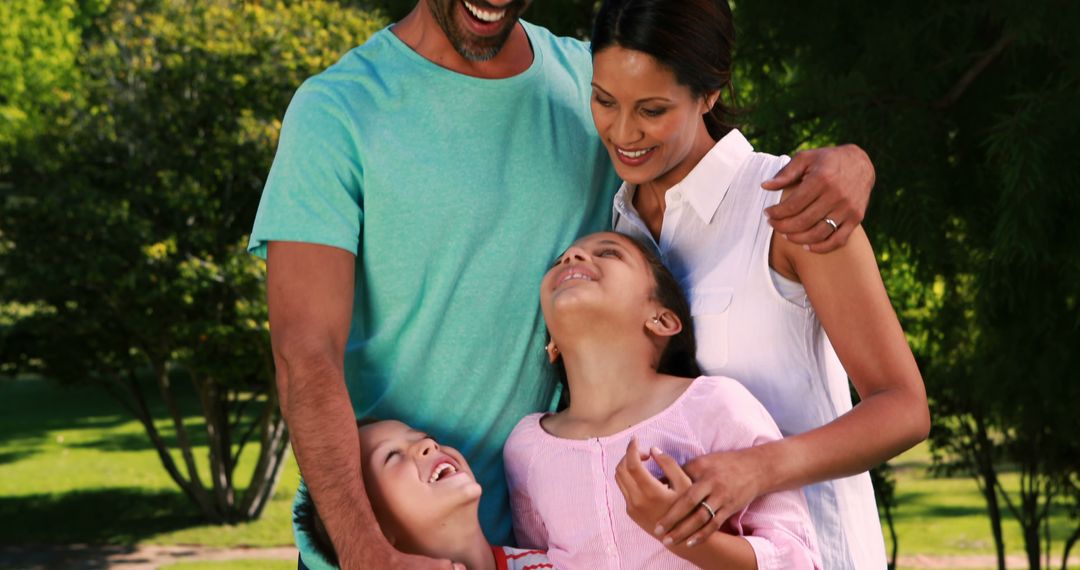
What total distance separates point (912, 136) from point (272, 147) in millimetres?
7847

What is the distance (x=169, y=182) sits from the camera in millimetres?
11812

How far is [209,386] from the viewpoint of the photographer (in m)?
13.3

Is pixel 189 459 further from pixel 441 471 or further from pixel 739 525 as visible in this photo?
pixel 739 525

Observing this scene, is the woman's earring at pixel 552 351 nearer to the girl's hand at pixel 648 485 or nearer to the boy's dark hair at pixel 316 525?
the boy's dark hair at pixel 316 525

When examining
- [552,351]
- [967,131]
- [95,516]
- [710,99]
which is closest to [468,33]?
[710,99]

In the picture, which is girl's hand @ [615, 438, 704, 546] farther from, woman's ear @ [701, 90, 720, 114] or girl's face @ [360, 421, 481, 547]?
woman's ear @ [701, 90, 720, 114]

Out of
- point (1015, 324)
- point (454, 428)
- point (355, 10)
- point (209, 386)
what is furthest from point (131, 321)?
point (454, 428)

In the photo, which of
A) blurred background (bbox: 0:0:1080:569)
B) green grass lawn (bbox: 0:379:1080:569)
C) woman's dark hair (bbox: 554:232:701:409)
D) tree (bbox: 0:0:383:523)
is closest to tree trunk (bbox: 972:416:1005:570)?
blurred background (bbox: 0:0:1080:569)

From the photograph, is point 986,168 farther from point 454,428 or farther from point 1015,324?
point 454,428

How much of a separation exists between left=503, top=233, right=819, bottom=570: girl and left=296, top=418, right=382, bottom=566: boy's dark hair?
35 centimetres

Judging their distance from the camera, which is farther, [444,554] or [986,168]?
[986,168]

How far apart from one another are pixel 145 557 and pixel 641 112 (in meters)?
11.7

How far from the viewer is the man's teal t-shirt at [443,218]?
242 centimetres

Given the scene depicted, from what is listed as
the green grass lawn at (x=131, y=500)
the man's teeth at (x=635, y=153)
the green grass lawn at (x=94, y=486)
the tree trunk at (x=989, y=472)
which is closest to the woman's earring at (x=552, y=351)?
the man's teeth at (x=635, y=153)
